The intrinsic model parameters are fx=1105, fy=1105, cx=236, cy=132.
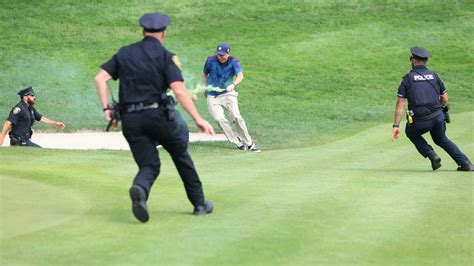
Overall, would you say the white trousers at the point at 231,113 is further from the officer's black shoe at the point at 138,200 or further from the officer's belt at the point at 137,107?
the officer's black shoe at the point at 138,200

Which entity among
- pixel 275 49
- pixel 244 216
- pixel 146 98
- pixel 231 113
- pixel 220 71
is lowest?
pixel 275 49

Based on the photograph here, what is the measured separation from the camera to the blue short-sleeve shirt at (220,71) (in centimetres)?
2209

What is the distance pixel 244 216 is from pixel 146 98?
1.67 m

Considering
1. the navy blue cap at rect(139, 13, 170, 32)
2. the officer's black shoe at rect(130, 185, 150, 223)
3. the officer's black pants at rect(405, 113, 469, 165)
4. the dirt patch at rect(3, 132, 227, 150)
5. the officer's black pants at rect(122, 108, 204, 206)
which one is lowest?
the dirt patch at rect(3, 132, 227, 150)

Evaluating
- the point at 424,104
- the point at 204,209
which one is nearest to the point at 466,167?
the point at 424,104

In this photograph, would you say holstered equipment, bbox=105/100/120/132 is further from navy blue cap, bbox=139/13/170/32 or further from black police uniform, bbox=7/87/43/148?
black police uniform, bbox=7/87/43/148

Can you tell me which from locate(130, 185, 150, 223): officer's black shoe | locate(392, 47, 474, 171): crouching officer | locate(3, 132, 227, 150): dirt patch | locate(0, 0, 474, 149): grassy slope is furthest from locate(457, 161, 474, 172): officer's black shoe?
locate(0, 0, 474, 149): grassy slope

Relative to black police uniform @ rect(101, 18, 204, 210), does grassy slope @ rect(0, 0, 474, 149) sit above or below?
below

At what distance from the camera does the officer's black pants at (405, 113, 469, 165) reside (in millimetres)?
16719

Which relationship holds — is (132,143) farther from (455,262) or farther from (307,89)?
(307,89)

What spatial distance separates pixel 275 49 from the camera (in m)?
38.9

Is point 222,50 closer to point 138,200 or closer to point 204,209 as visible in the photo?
point 204,209

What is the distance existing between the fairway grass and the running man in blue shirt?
5.05m

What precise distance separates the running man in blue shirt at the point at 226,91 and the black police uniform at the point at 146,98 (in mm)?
10657
